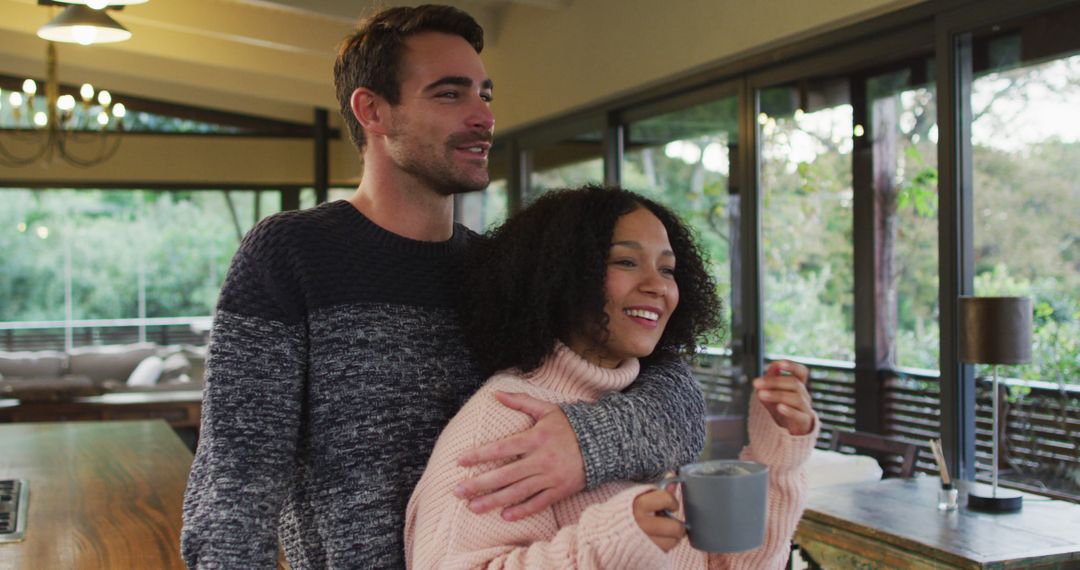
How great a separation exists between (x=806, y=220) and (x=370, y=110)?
10.5 feet

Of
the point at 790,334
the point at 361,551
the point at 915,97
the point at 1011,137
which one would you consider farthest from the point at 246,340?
the point at 790,334

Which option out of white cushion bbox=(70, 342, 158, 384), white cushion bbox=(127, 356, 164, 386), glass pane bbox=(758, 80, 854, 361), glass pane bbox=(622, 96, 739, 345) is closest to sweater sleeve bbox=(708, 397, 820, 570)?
glass pane bbox=(758, 80, 854, 361)

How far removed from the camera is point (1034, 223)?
3529 mm

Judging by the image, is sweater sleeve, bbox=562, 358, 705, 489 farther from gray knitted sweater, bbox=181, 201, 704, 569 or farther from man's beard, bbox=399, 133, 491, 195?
man's beard, bbox=399, 133, 491, 195

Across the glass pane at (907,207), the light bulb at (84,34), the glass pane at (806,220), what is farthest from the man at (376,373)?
the light bulb at (84,34)

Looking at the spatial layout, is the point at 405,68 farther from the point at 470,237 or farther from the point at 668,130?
the point at 668,130

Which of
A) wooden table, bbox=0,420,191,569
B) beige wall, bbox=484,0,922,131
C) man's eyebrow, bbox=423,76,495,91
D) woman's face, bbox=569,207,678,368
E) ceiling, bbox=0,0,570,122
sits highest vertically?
ceiling, bbox=0,0,570,122

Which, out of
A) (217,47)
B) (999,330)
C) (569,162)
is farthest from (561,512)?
(217,47)

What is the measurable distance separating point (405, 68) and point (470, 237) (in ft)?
0.99

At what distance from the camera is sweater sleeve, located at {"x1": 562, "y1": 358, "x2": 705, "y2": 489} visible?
138 centimetres

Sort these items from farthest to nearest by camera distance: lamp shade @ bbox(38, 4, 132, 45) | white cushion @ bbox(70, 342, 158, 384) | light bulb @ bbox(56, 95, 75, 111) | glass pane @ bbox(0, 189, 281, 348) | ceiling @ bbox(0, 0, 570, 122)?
glass pane @ bbox(0, 189, 281, 348)
white cushion @ bbox(70, 342, 158, 384)
light bulb @ bbox(56, 95, 75, 111)
ceiling @ bbox(0, 0, 570, 122)
lamp shade @ bbox(38, 4, 132, 45)

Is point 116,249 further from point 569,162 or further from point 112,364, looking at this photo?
point 569,162

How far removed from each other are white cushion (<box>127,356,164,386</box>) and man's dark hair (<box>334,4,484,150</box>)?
7.96 metres

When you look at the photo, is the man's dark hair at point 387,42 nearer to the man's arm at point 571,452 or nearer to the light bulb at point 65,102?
the man's arm at point 571,452
